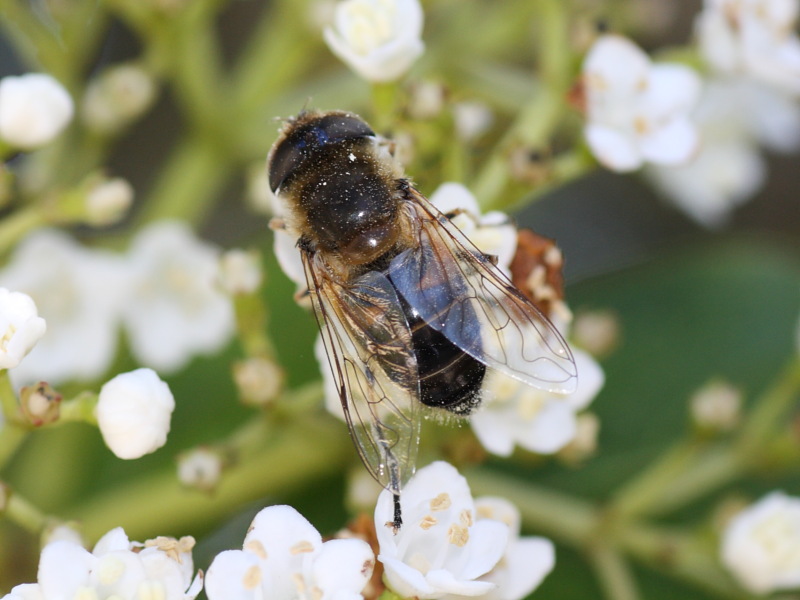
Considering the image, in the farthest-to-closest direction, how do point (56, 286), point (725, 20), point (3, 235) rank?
point (56, 286)
point (725, 20)
point (3, 235)

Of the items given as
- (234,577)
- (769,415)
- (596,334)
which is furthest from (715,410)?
(234,577)

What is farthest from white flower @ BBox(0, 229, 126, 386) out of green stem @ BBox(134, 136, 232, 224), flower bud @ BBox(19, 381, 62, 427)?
flower bud @ BBox(19, 381, 62, 427)

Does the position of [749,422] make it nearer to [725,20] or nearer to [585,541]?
[585,541]

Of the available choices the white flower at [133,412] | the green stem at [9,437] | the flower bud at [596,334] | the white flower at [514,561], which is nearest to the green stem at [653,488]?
the flower bud at [596,334]

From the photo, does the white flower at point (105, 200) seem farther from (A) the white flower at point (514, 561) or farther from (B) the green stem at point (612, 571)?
(B) the green stem at point (612, 571)

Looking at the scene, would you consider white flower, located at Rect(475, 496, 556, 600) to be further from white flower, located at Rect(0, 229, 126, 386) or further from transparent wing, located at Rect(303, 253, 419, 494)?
white flower, located at Rect(0, 229, 126, 386)

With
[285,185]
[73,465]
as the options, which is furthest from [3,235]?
[73,465]

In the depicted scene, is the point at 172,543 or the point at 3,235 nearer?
the point at 172,543
